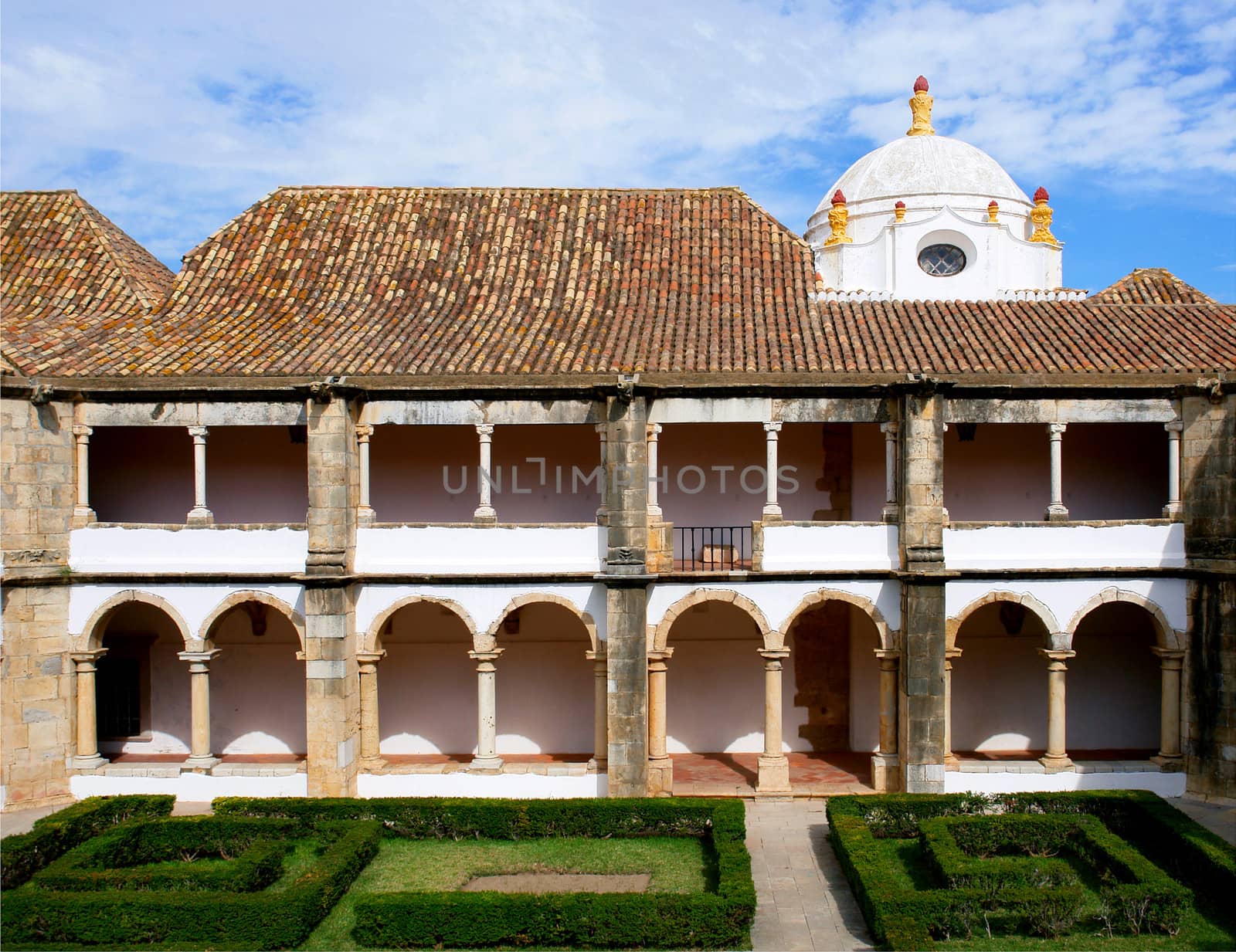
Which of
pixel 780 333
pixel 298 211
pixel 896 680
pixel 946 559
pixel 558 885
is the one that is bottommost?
pixel 558 885

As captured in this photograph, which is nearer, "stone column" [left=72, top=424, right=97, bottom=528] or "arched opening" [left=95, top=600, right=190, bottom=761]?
"stone column" [left=72, top=424, right=97, bottom=528]

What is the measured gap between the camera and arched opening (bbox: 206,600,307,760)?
68.7 ft

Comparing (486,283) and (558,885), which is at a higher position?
(486,283)

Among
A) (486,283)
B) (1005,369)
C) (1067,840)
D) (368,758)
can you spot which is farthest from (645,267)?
(1067,840)

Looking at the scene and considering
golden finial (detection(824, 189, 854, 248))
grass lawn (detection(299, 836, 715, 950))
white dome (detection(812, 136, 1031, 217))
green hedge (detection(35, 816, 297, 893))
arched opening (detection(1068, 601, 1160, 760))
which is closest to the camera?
green hedge (detection(35, 816, 297, 893))

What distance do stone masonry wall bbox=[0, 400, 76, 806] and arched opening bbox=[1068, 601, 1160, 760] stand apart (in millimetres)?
19139

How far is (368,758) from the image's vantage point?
1809 centimetres

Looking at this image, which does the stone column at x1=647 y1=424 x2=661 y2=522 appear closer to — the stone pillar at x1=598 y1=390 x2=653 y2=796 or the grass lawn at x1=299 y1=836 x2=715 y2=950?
the stone pillar at x1=598 y1=390 x2=653 y2=796

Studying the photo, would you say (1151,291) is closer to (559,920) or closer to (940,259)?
(940,259)

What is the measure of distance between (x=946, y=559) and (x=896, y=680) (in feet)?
7.51

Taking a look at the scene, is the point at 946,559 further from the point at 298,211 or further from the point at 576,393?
the point at 298,211

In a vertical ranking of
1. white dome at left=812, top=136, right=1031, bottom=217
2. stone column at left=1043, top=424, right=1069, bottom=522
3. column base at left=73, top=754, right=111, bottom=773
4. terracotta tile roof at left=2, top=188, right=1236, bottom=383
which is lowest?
column base at left=73, top=754, right=111, bottom=773

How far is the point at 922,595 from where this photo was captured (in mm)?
17375

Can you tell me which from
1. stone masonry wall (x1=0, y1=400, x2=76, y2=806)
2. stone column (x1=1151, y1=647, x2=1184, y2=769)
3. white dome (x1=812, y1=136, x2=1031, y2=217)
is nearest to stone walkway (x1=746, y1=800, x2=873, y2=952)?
stone column (x1=1151, y1=647, x2=1184, y2=769)
